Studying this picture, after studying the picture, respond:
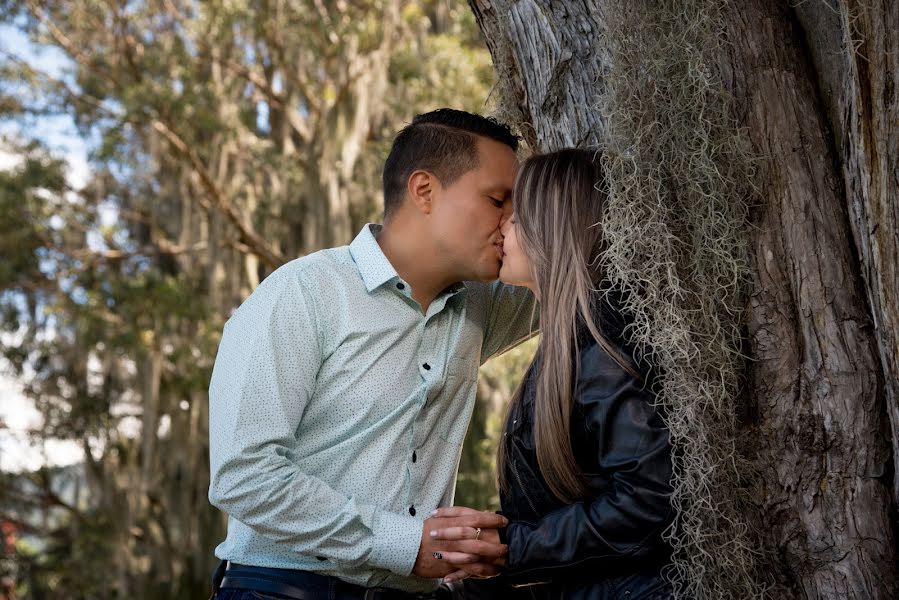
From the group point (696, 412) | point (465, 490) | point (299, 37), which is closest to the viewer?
point (696, 412)

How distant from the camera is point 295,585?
7.48 feet

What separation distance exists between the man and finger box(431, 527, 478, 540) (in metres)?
0.01

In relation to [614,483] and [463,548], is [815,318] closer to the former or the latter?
[614,483]

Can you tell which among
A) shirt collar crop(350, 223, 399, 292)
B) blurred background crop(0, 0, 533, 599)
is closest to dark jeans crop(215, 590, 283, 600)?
shirt collar crop(350, 223, 399, 292)

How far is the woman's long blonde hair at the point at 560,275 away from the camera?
2.14m

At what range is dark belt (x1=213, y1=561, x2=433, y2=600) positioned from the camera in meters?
2.27

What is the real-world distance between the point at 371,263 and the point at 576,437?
0.69m

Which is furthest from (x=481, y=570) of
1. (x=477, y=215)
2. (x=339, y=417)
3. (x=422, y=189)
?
(x=422, y=189)

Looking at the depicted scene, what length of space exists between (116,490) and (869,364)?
905cm

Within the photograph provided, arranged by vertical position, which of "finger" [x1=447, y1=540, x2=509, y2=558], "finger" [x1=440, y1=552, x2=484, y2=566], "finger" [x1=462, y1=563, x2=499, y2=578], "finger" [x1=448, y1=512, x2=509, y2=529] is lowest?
"finger" [x1=462, y1=563, x2=499, y2=578]

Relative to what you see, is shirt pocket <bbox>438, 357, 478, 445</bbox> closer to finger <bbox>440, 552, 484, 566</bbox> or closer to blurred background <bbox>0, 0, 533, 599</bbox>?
finger <bbox>440, 552, 484, 566</bbox>

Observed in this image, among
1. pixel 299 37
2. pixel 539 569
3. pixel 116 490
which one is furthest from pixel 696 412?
pixel 116 490

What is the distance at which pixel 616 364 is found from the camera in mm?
2121

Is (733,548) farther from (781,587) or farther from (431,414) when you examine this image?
(431,414)
